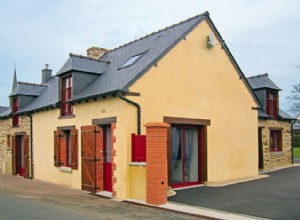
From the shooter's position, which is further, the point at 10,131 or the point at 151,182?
the point at 10,131

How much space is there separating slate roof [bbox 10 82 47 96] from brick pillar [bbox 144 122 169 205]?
1245 centimetres

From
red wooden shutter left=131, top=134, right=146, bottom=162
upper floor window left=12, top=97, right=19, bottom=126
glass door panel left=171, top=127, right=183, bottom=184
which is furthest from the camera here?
upper floor window left=12, top=97, right=19, bottom=126

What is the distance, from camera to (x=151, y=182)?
10539 mm

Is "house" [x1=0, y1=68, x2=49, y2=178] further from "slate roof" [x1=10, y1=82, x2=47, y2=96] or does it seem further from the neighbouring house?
the neighbouring house

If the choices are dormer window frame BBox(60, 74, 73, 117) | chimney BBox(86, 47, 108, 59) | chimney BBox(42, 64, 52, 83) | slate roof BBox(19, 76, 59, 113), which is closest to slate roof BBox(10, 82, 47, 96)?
slate roof BBox(19, 76, 59, 113)

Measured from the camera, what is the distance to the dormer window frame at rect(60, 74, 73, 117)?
1519 centimetres

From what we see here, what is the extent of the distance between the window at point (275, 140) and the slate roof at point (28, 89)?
46.5 feet

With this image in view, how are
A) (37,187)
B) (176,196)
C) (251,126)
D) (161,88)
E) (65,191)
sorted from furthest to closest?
(251,126) → (37,187) → (65,191) → (161,88) → (176,196)

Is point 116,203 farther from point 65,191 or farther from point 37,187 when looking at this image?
point 37,187

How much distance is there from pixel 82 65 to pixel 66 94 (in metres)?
1.61

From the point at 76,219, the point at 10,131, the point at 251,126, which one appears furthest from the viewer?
the point at 10,131

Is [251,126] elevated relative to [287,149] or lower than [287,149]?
elevated

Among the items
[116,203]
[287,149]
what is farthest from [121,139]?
[287,149]

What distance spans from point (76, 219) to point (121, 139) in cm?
363
